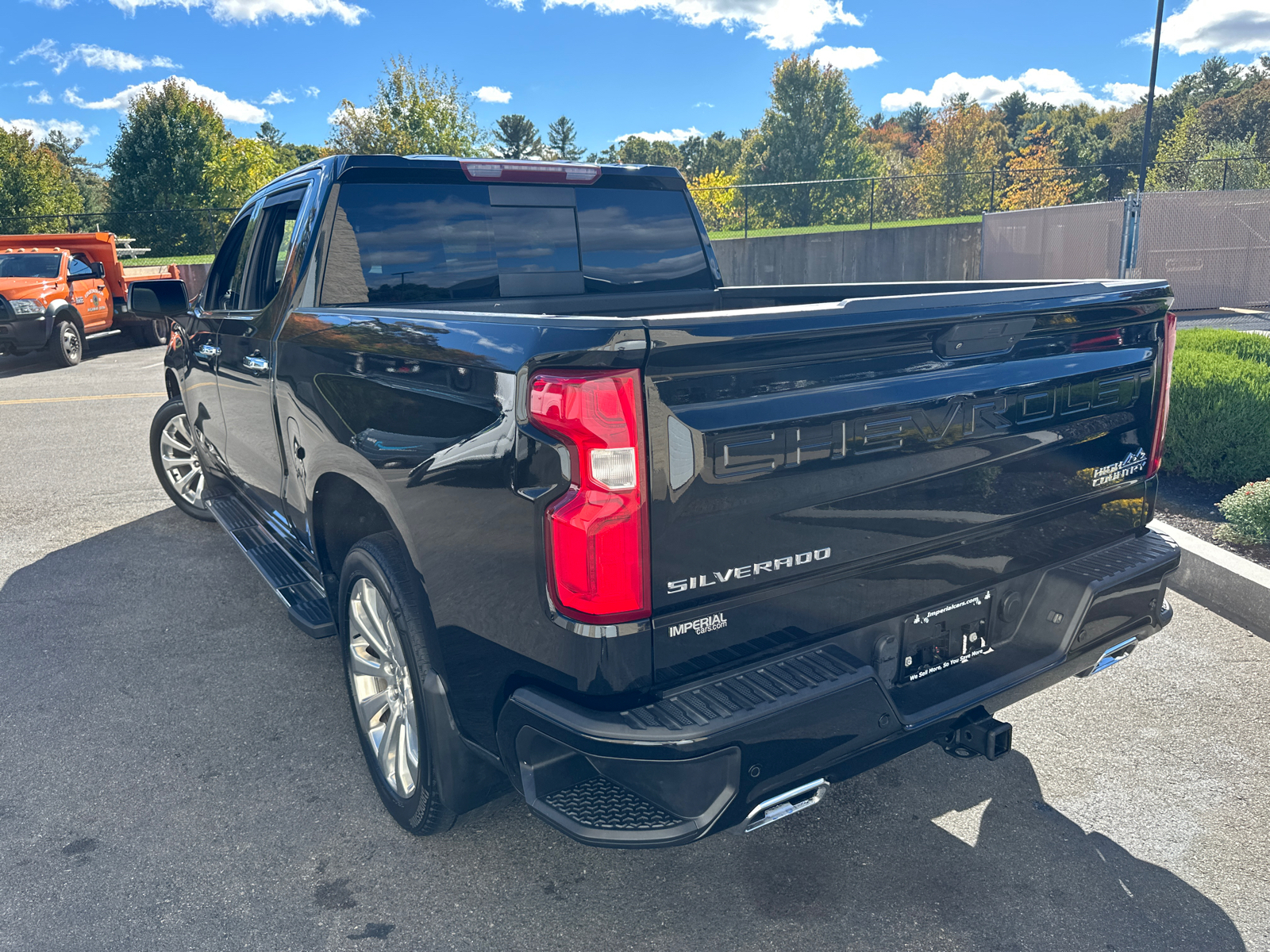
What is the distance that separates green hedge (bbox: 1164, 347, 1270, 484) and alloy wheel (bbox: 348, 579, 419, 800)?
5483mm

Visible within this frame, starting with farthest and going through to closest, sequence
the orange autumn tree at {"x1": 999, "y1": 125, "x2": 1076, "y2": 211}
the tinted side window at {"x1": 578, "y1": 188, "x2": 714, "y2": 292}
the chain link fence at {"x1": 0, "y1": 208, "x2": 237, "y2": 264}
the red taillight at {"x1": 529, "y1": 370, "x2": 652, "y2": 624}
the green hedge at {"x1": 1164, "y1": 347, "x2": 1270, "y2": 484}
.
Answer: the chain link fence at {"x1": 0, "y1": 208, "x2": 237, "y2": 264}, the orange autumn tree at {"x1": 999, "y1": 125, "x2": 1076, "y2": 211}, the green hedge at {"x1": 1164, "y1": 347, "x2": 1270, "y2": 484}, the tinted side window at {"x1": 578, "y1": 188, "x2": 714, "y2": 292}, the red taillight at {"x1": 529, "y1": 370, "x2": 652, "y2": 624}

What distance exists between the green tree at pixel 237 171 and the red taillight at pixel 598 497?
46054 millimetres

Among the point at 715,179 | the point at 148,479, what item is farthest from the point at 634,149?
the point at 148,479

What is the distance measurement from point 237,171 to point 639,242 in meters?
52.8

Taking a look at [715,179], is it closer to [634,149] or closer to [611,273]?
[611,273]

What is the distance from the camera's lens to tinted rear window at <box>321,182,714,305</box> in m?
3.60

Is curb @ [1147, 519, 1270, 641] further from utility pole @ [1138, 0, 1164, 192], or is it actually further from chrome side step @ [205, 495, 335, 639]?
utility pole @ [1138, 0, 1164, 192]

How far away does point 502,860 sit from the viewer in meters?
2.87

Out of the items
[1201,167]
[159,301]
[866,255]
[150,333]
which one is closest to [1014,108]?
[1201,167]

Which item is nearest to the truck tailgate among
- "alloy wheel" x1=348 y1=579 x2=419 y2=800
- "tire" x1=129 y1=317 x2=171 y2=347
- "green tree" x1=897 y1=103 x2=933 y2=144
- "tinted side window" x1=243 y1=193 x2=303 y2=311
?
"alloy wheel" x1=348 y1=579 x2=419 y2=800

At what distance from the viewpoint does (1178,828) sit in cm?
289

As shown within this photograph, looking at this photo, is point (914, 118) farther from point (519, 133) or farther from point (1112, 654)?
point (1112, 654)

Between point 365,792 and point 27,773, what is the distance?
1.29m

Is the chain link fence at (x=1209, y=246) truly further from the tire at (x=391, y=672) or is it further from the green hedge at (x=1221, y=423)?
→ the tire at (x=391, y=672)
